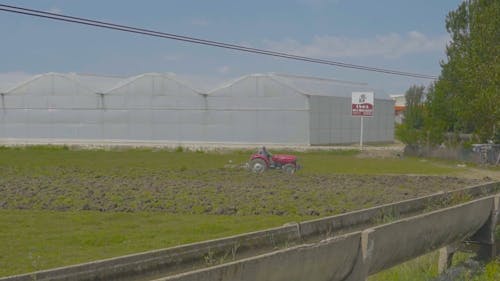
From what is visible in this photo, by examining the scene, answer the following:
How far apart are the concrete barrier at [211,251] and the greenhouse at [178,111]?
120 ft

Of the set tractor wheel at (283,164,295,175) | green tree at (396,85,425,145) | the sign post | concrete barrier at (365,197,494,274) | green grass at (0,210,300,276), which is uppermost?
the sign post

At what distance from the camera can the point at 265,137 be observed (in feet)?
150

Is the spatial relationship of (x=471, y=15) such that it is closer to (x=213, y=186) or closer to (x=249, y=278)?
(x=213, y=186)

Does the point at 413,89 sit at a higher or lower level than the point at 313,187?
higher

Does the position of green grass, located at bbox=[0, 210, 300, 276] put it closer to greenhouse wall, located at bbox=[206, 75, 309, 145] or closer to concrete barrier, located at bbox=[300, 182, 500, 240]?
concrete barrier, located at bbox=[300, 182, 500, 240]

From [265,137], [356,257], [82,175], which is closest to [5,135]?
[265,137]

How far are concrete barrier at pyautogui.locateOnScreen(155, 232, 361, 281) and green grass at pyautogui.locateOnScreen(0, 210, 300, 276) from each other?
5.18 m

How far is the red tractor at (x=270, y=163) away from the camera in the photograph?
88.6 ft

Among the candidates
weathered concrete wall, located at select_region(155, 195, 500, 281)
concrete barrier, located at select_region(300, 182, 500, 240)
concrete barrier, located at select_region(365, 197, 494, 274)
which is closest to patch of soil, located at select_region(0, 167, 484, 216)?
concrete barrier, located at select_region(300, 182, 500, 240)

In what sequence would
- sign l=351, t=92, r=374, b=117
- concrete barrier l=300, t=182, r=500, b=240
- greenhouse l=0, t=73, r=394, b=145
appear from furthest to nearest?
greenhouse l=0, t=73, r=394, b=145, sign l=351, t=92, r=374, b=117, concrete barrier l=300, t=182, r=500, b=240

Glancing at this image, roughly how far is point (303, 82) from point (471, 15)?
14.8m

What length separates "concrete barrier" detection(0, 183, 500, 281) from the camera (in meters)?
4.98

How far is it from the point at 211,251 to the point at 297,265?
0.97m

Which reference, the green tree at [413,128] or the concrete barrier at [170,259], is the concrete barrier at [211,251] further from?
the green tree at [413,128]
